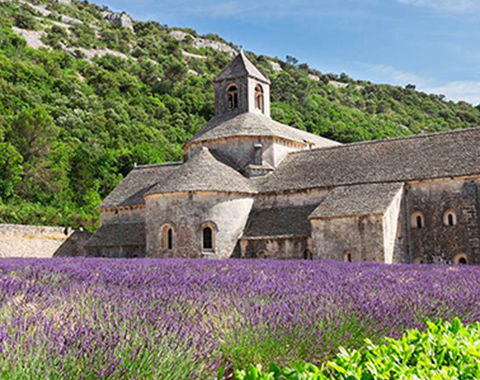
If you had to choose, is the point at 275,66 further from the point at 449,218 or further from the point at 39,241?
the point at 449,218

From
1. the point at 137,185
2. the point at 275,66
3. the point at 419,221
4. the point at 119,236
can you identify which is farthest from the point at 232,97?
the point at 275,66

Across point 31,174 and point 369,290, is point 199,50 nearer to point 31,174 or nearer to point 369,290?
point 31,174

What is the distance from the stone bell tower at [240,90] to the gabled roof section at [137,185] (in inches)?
214

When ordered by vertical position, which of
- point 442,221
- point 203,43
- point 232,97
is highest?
point 203,43

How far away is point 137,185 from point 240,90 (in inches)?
367

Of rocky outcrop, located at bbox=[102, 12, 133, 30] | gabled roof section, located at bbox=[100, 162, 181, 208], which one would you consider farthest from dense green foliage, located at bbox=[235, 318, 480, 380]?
rocky outcrop, located at bbox=[102, 12, 133, 30]

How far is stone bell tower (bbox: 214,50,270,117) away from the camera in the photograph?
119ft

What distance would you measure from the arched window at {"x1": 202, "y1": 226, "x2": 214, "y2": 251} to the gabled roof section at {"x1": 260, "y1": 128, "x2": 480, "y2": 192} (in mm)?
4080

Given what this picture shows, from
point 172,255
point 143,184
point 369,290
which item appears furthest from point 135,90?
point 369,290

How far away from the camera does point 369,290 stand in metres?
8.68

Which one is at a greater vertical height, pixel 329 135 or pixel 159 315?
pixel 329 135

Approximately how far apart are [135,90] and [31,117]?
3556 cm

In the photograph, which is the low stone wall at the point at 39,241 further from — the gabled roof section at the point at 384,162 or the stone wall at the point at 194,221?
the gabled roof section at the point at 384,162

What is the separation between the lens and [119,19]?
138 metres
